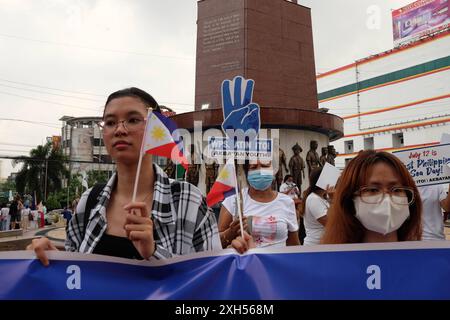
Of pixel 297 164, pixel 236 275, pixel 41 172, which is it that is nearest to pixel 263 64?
pixel 297 164

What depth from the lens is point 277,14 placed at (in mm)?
15000

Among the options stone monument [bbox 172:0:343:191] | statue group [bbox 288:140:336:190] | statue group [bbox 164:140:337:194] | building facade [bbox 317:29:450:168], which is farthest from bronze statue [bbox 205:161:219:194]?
building facade [bbox 317:29:450:168]

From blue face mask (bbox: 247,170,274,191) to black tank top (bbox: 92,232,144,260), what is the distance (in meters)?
1.82

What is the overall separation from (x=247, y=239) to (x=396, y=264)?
631 millimetres

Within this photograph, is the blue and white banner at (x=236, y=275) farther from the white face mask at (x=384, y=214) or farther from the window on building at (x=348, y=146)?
the window on building at (x=348, y=146)

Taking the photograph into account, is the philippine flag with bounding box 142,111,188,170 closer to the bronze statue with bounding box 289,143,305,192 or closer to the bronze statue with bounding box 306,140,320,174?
the bronze statue with bounding box 289,143,305,192

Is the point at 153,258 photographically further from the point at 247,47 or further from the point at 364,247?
the point at 247,47

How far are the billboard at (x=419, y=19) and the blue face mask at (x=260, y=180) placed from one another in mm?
39968

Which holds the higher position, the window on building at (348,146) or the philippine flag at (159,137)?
the window on building at (348,146)

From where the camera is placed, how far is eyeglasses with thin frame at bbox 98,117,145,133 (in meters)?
1.91

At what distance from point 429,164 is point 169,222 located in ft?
9.69

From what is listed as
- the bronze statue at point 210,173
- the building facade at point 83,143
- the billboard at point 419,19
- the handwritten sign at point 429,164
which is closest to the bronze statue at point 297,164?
the bronze statue at point 210,173

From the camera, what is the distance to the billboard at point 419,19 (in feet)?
129

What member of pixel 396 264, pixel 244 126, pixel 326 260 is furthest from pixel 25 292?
pixel 244 126
